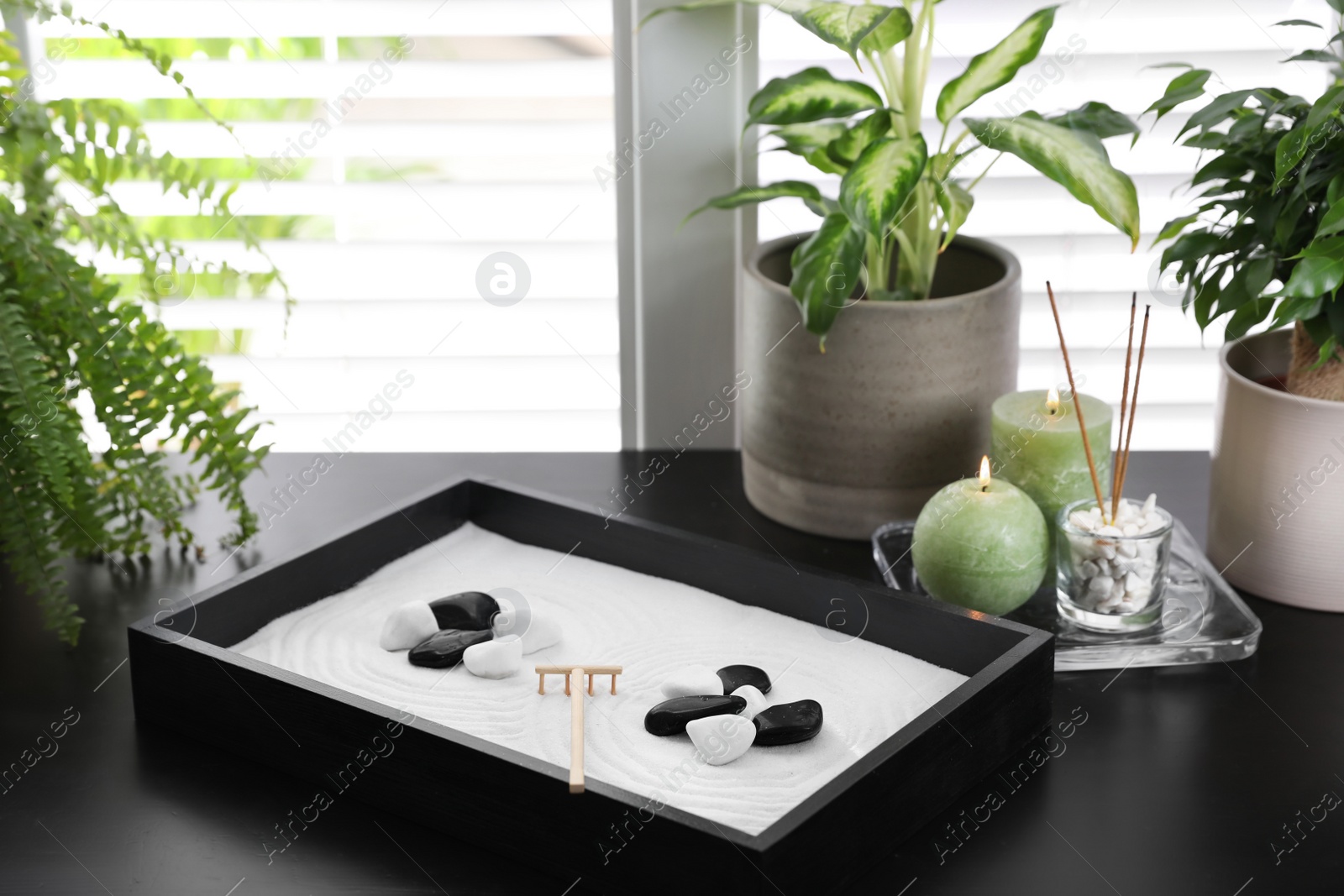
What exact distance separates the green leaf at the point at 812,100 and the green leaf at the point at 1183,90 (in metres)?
0.25

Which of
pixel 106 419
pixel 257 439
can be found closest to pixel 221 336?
pixel 257 439

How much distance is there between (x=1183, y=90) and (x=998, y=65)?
0.53 feet

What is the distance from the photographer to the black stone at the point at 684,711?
2.95 feet

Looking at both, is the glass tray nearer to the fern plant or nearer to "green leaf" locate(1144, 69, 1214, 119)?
"green leaf" locate(1144, 69, 1214, 119)

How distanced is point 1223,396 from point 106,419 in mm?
962

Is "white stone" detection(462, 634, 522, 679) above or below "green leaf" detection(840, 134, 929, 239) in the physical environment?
below

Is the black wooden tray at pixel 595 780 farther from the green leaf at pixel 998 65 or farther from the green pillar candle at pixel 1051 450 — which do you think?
the green leaf at pixel 998 65

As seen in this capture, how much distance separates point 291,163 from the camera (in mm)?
Result: 1501

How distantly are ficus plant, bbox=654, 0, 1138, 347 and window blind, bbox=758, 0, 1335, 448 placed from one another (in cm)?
15

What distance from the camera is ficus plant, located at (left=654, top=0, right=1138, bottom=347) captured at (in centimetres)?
108

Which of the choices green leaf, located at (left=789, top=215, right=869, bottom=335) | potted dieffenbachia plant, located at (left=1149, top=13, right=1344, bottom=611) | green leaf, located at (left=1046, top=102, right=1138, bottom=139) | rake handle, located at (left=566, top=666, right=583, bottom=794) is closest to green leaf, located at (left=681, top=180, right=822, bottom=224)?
green leaf, located at (left=789, top=215, right=869, bottom=335)

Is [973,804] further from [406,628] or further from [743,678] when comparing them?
[406,628]

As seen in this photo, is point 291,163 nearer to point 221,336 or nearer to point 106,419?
Answer: point 221,336

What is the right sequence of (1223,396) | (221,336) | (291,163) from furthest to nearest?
(221,336) < (291,163) < (1223,396)
